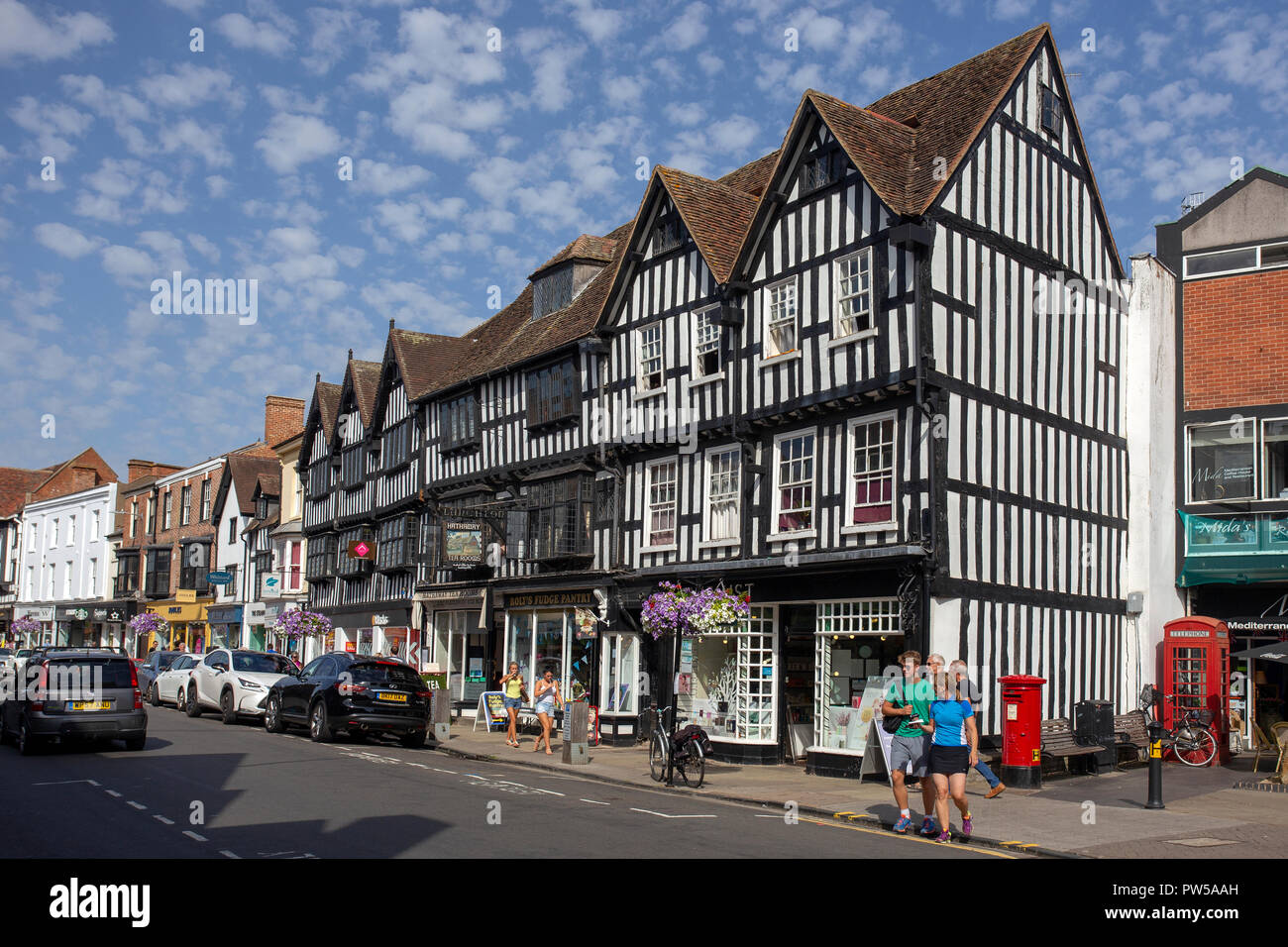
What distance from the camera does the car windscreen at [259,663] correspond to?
28.3 meters

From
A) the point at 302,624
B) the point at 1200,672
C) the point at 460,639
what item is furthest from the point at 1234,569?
the point at 302,624

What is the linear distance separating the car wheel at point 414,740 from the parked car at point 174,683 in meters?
9.35

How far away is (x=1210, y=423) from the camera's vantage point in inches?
953

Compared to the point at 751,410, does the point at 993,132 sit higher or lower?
higher

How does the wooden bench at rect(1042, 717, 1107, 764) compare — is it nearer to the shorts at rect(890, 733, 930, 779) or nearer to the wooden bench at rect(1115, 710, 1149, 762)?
the wooden bench at rect(1115, 710, 1149, 762)

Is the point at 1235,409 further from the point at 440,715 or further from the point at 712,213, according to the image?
the point at 440,715

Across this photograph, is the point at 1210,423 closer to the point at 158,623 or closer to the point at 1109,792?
the point at 1109,792

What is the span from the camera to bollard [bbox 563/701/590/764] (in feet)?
67.7

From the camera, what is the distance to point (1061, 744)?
19.1m

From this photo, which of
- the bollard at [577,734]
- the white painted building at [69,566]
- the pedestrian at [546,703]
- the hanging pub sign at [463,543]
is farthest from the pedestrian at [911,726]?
the white painted building at [69,566]

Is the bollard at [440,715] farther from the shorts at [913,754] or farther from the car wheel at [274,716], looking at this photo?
the shorts at [913,754]

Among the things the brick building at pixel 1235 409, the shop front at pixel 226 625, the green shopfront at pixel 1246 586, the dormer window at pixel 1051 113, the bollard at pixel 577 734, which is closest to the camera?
the bollard at pixel 577 734

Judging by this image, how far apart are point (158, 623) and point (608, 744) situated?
38932mm
